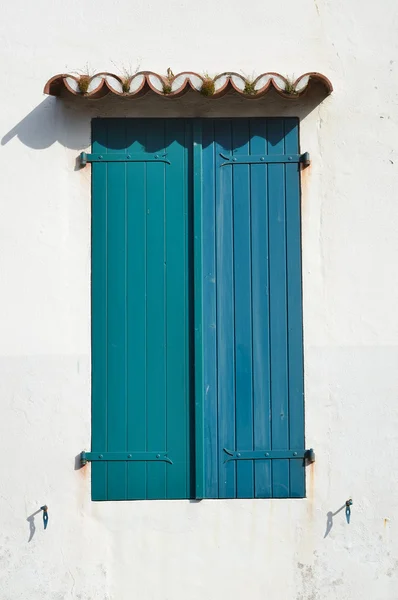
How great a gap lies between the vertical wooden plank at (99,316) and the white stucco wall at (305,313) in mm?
53

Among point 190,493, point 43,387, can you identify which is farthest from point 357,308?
point 43,387

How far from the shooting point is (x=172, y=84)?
4.42 meters

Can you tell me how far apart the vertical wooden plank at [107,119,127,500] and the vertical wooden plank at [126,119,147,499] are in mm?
32

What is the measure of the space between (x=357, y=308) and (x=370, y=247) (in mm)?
393

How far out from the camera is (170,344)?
15.0 ft

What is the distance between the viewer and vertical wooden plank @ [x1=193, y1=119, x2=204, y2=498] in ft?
14.8

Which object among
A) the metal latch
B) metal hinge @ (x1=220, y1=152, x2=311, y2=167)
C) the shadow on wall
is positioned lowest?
the metal latch

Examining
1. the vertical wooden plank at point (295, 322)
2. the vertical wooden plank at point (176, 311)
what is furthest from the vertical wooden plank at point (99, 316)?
the vertical wooden plank at point (295, 322)

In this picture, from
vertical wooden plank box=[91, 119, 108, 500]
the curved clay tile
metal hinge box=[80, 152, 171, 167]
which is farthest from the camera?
metal hinge box=[80, 152, 171, 167]

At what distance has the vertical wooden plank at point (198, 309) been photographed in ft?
14.8

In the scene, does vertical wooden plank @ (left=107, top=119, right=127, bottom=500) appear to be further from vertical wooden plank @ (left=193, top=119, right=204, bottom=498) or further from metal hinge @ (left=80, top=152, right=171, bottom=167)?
vertical wooden plank @ (left=193, top=119, right=204, bottom=498)

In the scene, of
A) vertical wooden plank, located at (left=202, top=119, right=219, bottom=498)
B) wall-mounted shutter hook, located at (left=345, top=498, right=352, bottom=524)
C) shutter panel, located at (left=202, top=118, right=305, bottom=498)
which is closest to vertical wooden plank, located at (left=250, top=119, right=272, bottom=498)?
shutter panel, located at (left=202, top=118, right=305, bottom=498)

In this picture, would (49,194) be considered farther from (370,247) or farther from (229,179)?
(370,247)

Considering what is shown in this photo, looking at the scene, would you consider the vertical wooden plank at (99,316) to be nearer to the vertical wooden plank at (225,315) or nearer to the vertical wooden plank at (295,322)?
the vertical wooden plank at (225,315)
